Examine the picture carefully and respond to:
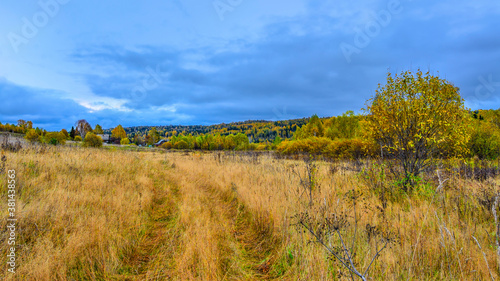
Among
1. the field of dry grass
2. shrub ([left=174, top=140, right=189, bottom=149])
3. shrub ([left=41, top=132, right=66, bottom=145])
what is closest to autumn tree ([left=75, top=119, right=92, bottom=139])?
shrub ([left=174, top=140, right=189, bottom=149])

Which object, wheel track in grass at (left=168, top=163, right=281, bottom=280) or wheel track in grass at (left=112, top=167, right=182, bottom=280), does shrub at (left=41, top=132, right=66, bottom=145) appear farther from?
wheel track in grass at (left=168, top=163, right=281, bottom=280)

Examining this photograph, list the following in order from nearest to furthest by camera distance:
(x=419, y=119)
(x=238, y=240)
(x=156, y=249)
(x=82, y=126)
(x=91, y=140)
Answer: (x=156, y=249) < (x=238, y=240) < (x=419, y=119) < (x=91, y=140) < (x=82, y=126)

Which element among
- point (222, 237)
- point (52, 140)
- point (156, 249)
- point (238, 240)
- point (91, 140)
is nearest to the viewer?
point (156, 249)

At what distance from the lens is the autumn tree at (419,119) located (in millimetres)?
6527

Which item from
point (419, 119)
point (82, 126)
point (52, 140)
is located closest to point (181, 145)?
point (82, 126)

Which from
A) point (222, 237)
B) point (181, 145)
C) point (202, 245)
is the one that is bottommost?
point (222, 237)

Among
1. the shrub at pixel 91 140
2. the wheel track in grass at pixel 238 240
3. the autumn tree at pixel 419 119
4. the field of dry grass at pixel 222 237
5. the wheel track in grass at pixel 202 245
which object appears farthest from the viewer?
the shrub at pixel 91 140

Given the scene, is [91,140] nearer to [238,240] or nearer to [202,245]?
[238,240]

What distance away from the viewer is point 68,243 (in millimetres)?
3031

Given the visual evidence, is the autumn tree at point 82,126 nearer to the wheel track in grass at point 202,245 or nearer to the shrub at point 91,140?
the shrub at point 91,140

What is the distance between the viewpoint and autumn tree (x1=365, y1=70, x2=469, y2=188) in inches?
257

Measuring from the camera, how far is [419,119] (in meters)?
6.62

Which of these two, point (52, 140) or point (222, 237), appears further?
point (52, 140)

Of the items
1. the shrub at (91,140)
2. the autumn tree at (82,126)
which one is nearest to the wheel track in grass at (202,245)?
the shrub at (91,140)
